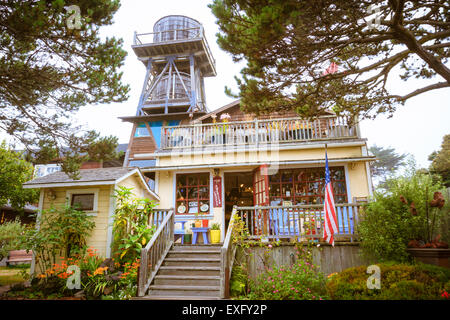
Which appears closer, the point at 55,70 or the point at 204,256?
the point at 55,70

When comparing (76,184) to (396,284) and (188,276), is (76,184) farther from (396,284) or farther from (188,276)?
(396,284)

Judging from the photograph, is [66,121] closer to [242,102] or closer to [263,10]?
[242,102]

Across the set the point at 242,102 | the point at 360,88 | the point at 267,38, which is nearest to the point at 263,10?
the point at 267,38

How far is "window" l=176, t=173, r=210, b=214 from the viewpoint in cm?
971

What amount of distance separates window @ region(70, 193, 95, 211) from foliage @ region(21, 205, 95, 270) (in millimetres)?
325

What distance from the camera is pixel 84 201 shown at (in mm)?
7973

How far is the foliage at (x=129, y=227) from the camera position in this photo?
22.6 ft

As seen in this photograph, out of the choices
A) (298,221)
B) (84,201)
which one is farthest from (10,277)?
(298,221)

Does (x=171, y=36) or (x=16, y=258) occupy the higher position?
(x=171, y=36)

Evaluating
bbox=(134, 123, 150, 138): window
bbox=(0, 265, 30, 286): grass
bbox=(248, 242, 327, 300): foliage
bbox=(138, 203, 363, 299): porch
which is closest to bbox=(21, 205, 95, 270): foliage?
bbox=(0, 265, 30, 286): grass

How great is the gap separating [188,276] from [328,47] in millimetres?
5313

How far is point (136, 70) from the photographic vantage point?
1866 cm
